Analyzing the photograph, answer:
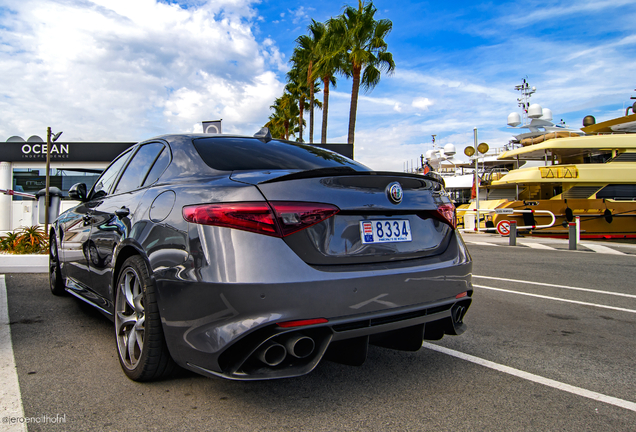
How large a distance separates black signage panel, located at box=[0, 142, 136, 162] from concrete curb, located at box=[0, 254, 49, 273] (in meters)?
16.4

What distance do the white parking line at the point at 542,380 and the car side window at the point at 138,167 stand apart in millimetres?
2384

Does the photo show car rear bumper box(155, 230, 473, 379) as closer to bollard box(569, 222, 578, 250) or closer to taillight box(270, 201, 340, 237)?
taillight box(270, 201, 340, 237)

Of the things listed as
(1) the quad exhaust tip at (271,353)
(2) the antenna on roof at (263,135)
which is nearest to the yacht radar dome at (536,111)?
(2) the antenna on roof at (263,135)

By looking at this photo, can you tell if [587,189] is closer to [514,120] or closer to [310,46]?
[514,120]

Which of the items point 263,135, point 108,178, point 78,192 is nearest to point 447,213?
point 263,135

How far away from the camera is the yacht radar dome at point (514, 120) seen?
101 feet

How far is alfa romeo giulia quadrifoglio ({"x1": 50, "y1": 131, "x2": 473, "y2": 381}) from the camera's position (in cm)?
203

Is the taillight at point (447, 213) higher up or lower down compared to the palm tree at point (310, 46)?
lower down

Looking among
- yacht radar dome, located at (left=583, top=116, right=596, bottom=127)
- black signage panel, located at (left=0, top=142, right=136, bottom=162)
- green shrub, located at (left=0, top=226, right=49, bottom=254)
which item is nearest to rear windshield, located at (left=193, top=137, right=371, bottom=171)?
green shrub, located at (left=0, top=226, right=49, bottom=254)

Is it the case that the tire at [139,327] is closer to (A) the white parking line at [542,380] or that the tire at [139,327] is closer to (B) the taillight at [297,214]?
(B) the taillight at [297,214]

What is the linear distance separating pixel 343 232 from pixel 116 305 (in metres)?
1.64

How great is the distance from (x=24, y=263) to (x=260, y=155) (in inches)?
247

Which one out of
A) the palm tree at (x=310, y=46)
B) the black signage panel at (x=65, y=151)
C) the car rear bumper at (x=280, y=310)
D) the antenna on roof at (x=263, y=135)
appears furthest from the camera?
the palm tree at (x=310, y=46)

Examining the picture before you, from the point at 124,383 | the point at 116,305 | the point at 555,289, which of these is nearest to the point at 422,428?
the point at 124,383
